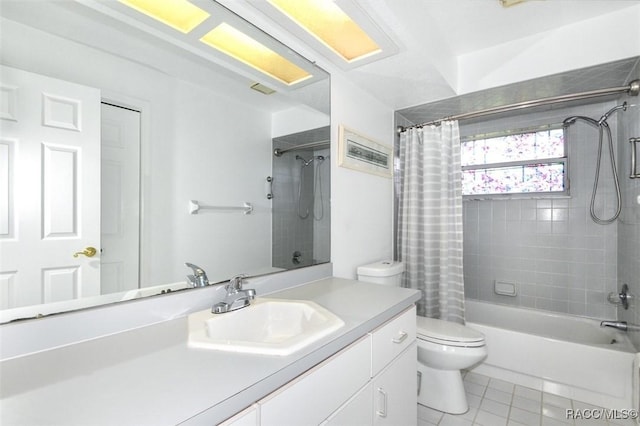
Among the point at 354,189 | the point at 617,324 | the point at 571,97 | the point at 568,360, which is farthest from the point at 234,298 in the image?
the point at 617,324

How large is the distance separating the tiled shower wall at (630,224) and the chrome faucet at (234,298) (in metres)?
2.28

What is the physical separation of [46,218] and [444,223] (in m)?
2.26

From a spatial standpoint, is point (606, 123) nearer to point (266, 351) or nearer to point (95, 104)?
point (266, 351)

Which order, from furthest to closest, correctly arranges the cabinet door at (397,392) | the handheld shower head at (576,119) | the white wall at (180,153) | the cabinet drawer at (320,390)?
1. the handheld shower head at (576,119)
2. the cabinet door at (397,392)
3. the white wall at (180,153)
4. the cabinet drawer at (320,390)

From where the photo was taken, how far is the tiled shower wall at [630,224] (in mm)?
1788

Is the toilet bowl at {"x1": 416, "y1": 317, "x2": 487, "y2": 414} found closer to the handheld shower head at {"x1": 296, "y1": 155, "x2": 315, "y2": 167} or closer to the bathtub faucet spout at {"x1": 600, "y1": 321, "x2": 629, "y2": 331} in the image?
the bathtub faucet spout at {"x1": 600, "y1": 321, "x2": 629, "y2": 331}

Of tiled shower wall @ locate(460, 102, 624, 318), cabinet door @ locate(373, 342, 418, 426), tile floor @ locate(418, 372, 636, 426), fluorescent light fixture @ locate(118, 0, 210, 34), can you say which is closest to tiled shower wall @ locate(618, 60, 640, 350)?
tiled shower wall @ locate(460, 102, 624, 318)

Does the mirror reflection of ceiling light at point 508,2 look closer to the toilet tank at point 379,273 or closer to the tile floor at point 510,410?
the toilet tank at point 379,273

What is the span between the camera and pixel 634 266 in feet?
6.05

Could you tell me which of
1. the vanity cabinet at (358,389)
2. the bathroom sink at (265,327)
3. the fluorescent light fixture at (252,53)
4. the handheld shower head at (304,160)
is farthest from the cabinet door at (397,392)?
the fluorescent light fixture at (252,53)

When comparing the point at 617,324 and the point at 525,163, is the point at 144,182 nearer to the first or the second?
the point at 525,163

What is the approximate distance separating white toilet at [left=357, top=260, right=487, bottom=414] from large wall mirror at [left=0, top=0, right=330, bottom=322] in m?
0.98

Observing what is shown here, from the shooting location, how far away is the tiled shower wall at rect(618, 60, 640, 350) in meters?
1.79

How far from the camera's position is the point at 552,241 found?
251cm
